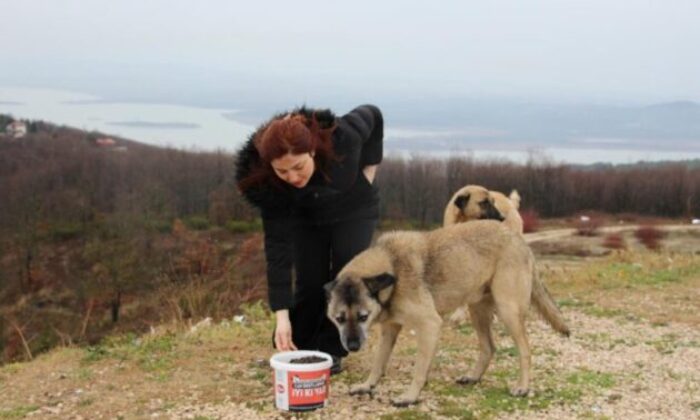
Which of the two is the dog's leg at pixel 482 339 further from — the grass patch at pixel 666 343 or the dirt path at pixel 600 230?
the dirt path at pixel 600 230

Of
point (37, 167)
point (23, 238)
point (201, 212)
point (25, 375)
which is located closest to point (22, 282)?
point (23, 238)

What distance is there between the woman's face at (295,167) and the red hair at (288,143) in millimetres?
35

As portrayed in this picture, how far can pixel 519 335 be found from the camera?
6.24 metres

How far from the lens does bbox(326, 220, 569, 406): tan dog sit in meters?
5.66

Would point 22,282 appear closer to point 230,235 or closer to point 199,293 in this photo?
point 230,235

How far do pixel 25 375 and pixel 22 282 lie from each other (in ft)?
156

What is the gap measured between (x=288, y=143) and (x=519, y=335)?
244 cm

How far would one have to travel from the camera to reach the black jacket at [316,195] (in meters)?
5.96

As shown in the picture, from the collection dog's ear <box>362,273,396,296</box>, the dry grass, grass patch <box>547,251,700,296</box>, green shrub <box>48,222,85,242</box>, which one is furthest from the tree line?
dog's ear <box>362,273,396,296</box>

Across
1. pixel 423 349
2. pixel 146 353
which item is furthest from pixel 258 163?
pixel 146 353

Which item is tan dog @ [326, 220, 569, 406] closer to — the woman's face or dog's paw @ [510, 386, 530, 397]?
dog's paw @ [510, 386, 530, 397]

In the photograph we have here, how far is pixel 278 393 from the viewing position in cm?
580

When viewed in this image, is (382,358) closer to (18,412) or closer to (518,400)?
(518,400)

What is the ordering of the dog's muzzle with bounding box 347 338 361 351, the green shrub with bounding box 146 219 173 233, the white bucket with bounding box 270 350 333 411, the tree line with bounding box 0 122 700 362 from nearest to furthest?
1. the dog's muzzle with bounding box 347 338 361 351
2. the white bucket with bounding box 270 350 333 411
3. the tree line with bounding box 0 122 700 362
4. the green shrub with bounding box 146 219 173 233
